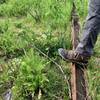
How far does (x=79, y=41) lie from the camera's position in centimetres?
428

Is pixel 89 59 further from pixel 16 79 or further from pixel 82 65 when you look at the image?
pixel 16 79

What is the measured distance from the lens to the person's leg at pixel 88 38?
379cm

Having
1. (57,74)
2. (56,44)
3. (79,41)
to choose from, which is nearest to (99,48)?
(79,41)

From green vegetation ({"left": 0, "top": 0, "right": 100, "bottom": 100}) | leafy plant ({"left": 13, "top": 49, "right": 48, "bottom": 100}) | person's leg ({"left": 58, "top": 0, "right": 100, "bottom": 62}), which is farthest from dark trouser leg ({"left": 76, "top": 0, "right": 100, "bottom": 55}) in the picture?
leafy plant ({"left": 13, "top": 49, "right": 48, "bottom": 100})

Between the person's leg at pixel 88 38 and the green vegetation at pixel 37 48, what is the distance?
120 millimetres

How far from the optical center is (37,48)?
13.8 feet

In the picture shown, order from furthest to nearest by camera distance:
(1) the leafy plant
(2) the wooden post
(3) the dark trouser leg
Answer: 1. (3) the dark trouser leg
2. (1) the leafy plant
3. (2) the wooden post

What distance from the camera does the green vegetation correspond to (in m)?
3.45

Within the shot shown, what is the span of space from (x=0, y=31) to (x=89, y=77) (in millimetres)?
1746

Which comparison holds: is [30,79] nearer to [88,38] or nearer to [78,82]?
[78,82]

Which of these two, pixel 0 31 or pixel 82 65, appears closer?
pixel 82 65

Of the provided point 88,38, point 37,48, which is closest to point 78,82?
point 88,38

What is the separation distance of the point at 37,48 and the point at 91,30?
746mm

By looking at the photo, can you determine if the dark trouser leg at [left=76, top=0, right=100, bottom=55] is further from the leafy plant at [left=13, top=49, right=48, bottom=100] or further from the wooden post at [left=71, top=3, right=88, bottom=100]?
the leafy plant at [left=13, top=49, right=48, bottom=100]
